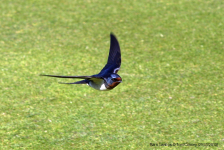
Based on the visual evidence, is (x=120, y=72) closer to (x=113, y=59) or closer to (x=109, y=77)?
(x=113, y=59)

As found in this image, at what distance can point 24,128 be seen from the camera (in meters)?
9.41

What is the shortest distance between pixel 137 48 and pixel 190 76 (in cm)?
277

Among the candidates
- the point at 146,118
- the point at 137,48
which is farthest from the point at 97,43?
the point at 146,118

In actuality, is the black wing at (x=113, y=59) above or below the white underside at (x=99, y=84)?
above

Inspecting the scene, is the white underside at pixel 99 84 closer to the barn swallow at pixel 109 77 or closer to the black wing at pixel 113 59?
the barn swallow at pixel 109 77

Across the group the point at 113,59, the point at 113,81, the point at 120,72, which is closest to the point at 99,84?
the point at 113,81

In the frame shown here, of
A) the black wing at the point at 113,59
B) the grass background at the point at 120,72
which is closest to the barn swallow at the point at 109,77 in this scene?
the black wing at the point at 113,59

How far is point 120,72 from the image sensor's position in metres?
12.4

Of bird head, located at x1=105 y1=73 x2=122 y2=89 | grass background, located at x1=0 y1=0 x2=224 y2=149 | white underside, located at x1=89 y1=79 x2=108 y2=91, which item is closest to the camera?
bird head, located at x1=105 y1=73 x2=122 y2=89

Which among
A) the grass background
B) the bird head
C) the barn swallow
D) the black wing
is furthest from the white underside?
the grass background

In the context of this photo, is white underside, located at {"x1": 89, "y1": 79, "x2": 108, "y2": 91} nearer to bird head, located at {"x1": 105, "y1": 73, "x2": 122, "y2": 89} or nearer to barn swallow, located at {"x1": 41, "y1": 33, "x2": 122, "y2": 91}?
barn swallow, located at {"x1": 41, "y1": 33, "x2": 122, "y2": 91}

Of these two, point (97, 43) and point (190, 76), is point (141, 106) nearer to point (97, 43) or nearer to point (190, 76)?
point (190, 76)

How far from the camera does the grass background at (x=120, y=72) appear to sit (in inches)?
366

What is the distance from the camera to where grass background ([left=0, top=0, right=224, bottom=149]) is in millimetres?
9289
